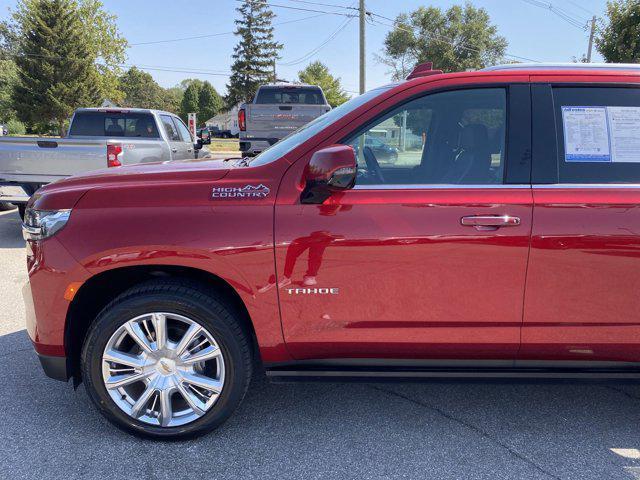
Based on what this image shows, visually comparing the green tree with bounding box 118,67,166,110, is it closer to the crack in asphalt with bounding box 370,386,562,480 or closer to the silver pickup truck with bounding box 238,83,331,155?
the silver pickup truck with bounding box 238,83,331,155

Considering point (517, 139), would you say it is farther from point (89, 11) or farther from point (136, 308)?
point (89, 11)

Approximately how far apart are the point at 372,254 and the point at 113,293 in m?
1.46

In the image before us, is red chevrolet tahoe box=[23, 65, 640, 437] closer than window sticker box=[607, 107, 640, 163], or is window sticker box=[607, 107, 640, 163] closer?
red chevrolet tahoe box=[23, 65, 640, 437]

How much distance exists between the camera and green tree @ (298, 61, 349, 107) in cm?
5741

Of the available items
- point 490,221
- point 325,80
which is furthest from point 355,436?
point 325,80

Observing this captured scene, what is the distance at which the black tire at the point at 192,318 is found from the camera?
254 cm

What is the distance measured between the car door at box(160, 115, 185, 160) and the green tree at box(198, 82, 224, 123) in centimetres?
8076

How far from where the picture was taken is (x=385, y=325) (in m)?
2.55

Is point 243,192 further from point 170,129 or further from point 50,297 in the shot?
point 170,129

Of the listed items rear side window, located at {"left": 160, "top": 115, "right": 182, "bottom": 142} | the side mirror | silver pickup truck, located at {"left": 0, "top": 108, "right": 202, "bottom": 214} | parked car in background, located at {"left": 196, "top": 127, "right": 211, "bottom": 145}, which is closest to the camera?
the side mirror

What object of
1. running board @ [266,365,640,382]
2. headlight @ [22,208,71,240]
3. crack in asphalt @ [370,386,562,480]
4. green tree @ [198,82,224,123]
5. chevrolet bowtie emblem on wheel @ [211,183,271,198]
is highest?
green tree @ [198,82,224,123]

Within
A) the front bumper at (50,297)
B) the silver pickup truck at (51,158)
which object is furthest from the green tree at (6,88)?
the front bumper at (50,297)

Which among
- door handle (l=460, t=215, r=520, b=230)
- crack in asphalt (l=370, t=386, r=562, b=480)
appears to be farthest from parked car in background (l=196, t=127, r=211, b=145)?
door handle (l=460, t=215, r=520, b=230)

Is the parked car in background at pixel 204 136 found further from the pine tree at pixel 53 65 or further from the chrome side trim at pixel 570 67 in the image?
the pine tree at pixel 53 65
